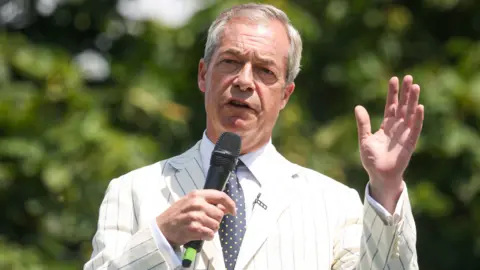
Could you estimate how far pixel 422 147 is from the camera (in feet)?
30.9

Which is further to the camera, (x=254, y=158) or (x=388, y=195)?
(x=254, y=158)

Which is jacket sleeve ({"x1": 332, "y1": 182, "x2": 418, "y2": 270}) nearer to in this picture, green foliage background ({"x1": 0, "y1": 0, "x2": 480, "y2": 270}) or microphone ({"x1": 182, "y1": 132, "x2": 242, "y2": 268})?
microphone ({"x1": 182, "y1": 132, "x2": 242, "y2": 268})

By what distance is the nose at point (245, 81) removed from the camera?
3.76 m

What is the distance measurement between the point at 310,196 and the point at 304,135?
5.77m

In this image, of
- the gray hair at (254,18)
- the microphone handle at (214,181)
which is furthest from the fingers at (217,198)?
the gray hair at (254,18)

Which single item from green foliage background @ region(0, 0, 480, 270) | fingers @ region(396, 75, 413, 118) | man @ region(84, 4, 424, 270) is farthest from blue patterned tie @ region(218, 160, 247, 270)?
green foliage background @ region(0, 0, 480, 270)

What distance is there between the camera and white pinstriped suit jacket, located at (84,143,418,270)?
3.40 meters

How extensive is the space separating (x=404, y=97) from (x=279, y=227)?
65 centimetres

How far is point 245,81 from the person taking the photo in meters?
3.76

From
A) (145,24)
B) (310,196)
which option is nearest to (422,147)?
(145,24)

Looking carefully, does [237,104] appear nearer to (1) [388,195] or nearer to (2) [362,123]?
(2) [362,123]

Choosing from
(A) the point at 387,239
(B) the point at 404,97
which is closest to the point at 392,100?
(B) the point at 404,97

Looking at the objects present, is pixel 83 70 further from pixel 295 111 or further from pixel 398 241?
pixel 398 241

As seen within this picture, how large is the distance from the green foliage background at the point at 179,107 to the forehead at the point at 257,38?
480cm
